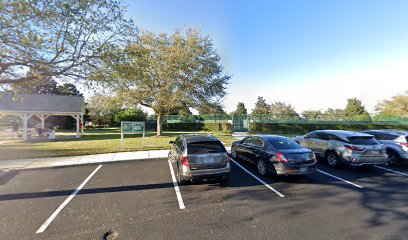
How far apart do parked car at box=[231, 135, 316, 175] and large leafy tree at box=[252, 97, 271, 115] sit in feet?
202

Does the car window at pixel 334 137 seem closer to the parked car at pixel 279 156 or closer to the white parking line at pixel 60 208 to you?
the parked car at pixel 279 156

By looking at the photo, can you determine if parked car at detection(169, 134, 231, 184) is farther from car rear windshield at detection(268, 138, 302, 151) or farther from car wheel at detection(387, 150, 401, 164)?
car wheel at detection(387, 150, 401, 164)

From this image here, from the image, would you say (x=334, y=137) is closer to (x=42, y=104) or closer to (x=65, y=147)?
(x=65, y=147)

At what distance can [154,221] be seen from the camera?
4.12 m

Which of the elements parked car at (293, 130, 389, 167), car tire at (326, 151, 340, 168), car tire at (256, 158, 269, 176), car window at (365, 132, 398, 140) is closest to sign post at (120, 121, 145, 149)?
car tire at (256, 158, 269, 176)

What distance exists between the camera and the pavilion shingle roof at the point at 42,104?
18.8 metres

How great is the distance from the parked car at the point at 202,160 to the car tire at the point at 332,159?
17.4 feet

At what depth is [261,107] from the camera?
7169cm

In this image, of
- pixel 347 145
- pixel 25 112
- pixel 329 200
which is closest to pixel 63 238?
pixel 329 200

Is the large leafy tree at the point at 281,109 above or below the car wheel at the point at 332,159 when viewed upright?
above

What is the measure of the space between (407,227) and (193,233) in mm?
4165

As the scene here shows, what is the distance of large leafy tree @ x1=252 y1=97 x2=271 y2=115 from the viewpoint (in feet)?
223

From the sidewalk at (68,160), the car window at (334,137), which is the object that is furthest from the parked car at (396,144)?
the sidewalk at (68,160)

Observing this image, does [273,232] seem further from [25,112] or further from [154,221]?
[25,112]
